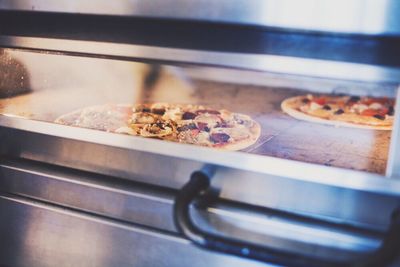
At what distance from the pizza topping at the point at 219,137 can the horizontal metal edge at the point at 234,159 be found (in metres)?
0.21

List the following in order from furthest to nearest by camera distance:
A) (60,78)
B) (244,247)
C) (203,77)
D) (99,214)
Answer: (203,77) < (60,78) < (99,214) < (244,247)

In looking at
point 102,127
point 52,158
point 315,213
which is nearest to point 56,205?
point 52,158

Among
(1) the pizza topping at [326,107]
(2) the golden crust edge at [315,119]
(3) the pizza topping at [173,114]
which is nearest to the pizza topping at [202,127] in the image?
(3) the pizza topping at [173,114]

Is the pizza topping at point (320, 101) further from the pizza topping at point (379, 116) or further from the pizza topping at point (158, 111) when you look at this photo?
the pizza topping at point (158, 111)

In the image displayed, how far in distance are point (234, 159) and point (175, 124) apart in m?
0.38

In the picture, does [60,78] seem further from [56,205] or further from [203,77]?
[203,77]

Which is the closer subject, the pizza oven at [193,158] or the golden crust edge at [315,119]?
the pizza oven at [193,158]

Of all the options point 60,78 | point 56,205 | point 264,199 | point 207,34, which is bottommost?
point 56,205

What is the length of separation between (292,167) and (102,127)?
0.49 metres

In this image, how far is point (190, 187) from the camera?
2.65 feet

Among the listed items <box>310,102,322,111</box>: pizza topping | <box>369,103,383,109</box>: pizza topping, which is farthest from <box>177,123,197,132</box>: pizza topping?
<box>369,103,383,109</box>: pizza topping

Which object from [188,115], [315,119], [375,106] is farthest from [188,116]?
[375,106]

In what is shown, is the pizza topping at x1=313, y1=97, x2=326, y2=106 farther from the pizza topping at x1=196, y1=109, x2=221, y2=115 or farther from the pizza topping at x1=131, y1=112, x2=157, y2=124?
the pizza topping at x1=131, y1=112, x2=157, y2=124

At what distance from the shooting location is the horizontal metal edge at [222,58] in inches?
28.1
